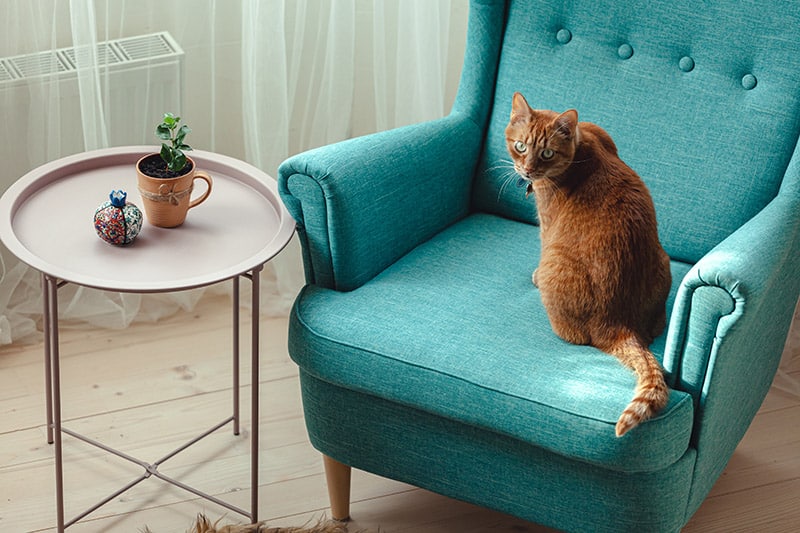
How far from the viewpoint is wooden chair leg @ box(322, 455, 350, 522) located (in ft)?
6.45

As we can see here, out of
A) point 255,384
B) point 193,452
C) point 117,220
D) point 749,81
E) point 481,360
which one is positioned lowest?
point 193,452

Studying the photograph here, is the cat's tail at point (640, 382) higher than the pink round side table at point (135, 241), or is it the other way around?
the pink round side table at point (135, 241)

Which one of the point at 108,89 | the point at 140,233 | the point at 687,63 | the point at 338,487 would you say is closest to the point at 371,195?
the point at 140,233

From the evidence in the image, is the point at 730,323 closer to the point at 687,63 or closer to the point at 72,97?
the point at 687,63

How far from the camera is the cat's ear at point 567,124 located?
173 centimetres

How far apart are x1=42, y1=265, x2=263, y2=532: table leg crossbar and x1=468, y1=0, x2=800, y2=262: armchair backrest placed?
65 centimetres

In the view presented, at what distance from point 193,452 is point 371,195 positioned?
0.68 metres

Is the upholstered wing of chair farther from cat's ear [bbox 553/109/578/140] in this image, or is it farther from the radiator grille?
the radiator grille

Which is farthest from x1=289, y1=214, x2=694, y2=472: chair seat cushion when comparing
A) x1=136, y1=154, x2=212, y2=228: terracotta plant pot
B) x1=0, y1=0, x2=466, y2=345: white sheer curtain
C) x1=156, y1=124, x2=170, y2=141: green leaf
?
x1=0, y1=0, x2=466, y2=345: white sheer curtain

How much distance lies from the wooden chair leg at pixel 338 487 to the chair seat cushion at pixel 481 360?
0.23m

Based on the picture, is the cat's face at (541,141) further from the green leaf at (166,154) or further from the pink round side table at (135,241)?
the green leaf at (166,154)

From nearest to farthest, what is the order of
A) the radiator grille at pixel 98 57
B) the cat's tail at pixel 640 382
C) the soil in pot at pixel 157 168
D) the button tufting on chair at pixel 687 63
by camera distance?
the cat's tail at pixel 640 382 → the soil in pot at pixel 157 168 → the button tufting on chair at pixel 687 63 → the radiator grille at pixel 98 57

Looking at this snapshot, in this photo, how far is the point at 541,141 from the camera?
1.77 metres

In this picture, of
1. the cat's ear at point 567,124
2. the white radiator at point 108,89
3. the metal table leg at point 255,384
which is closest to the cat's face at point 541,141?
the cat's ear at point 567,124
